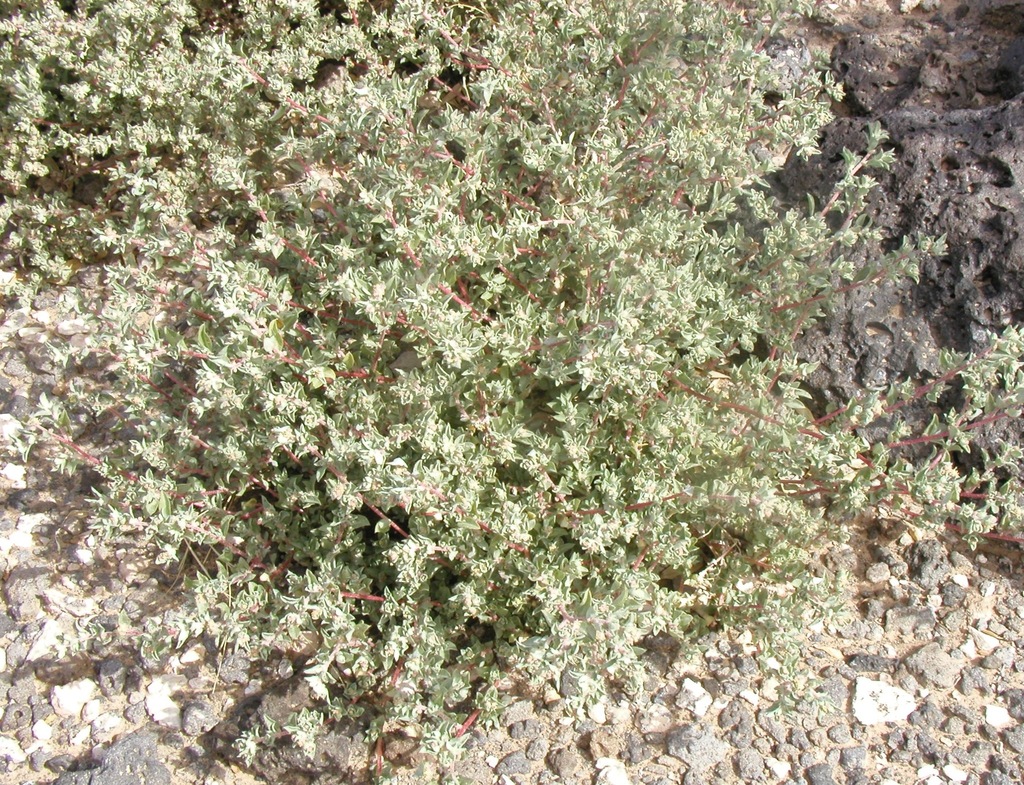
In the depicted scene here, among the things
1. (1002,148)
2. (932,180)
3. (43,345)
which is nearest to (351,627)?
(43,345)

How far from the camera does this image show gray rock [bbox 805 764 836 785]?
3197 millimetres

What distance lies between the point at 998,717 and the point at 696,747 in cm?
103

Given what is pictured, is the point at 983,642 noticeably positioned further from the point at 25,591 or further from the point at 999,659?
the point at 25,591

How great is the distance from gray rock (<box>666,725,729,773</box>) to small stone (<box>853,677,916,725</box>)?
19.5 inches

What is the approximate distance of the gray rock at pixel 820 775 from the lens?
320cm

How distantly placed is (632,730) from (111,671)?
1880mm

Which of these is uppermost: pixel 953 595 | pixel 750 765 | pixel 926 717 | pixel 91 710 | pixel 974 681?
pixel 953 595

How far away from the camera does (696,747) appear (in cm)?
329

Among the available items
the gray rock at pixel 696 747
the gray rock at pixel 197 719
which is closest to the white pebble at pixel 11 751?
the gray rock at pixel 197 719

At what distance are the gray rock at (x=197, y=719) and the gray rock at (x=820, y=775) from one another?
2.01 metres

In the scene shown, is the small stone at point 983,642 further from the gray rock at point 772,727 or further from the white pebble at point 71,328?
the white pebble at point 71,328

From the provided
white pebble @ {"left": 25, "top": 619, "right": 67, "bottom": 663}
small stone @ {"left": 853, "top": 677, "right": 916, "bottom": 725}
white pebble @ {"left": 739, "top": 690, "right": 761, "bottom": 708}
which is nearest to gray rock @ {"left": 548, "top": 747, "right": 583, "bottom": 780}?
white pebble @ {"left": 739, "top": 690, "right": 761, "bottom": 708}

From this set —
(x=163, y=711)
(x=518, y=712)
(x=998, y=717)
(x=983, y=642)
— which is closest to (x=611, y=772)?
(x=518, y=712)

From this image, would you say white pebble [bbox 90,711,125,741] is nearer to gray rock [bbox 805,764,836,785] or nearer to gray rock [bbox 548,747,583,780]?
gray rock [bbox 548,747,583,780]
